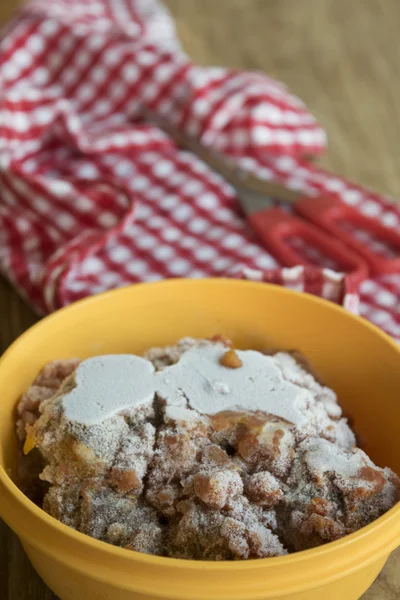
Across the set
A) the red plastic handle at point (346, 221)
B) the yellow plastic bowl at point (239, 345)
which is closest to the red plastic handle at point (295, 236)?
the red plastic handle at point (346, 221)

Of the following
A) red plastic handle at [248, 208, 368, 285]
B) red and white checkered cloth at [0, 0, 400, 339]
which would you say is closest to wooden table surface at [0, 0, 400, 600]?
red and white checkered cloth at [0, 0, 400, 339]

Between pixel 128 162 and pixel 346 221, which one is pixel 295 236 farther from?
pixel 128 162

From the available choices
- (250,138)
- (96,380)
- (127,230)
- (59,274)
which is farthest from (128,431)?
(250,138)

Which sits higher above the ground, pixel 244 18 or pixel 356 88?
pixel 244 18

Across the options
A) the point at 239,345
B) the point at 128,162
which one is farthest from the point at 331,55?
the point at 239,345

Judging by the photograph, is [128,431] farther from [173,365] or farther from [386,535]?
[386,535]

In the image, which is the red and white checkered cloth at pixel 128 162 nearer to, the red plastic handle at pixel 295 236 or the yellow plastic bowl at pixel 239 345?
the red plastic handle at pixel 295 236

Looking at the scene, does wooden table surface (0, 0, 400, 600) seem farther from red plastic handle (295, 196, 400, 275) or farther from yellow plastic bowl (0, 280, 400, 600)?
yellow plastic bowl (0, 280, 400, 600)
